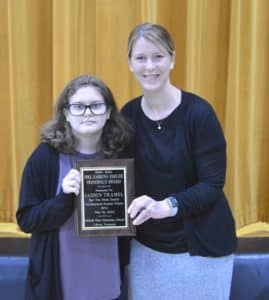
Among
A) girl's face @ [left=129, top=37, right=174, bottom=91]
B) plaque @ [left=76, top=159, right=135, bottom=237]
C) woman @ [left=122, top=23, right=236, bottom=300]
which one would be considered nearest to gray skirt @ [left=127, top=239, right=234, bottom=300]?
woman @ [left=122, top=23, right=236, bottom=300]

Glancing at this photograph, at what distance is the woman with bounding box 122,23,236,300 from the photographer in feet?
4.15

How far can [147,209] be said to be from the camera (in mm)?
1236

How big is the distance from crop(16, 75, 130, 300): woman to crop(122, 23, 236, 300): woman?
80 mm

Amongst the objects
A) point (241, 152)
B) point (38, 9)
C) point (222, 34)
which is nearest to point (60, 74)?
point (38, 9)

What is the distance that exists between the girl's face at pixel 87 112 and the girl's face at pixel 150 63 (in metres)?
0.11

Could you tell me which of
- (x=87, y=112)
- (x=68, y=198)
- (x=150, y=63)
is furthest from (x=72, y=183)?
(x=150, y=63)

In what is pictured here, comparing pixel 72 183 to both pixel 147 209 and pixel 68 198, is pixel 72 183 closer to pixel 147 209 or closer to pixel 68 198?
pixel 68 198

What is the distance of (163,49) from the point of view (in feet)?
4.12

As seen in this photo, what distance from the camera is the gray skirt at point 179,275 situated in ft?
4.43

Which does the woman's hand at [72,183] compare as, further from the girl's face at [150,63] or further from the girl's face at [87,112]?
the girl's face at [150,63]

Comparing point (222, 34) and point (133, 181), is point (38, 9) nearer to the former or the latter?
point (222, 34)

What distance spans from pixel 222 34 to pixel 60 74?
659 mm

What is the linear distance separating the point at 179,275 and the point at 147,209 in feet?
0.78

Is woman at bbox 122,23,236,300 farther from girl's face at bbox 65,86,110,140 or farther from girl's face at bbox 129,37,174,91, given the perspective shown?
girl's face at bbox 65,86,110,140
